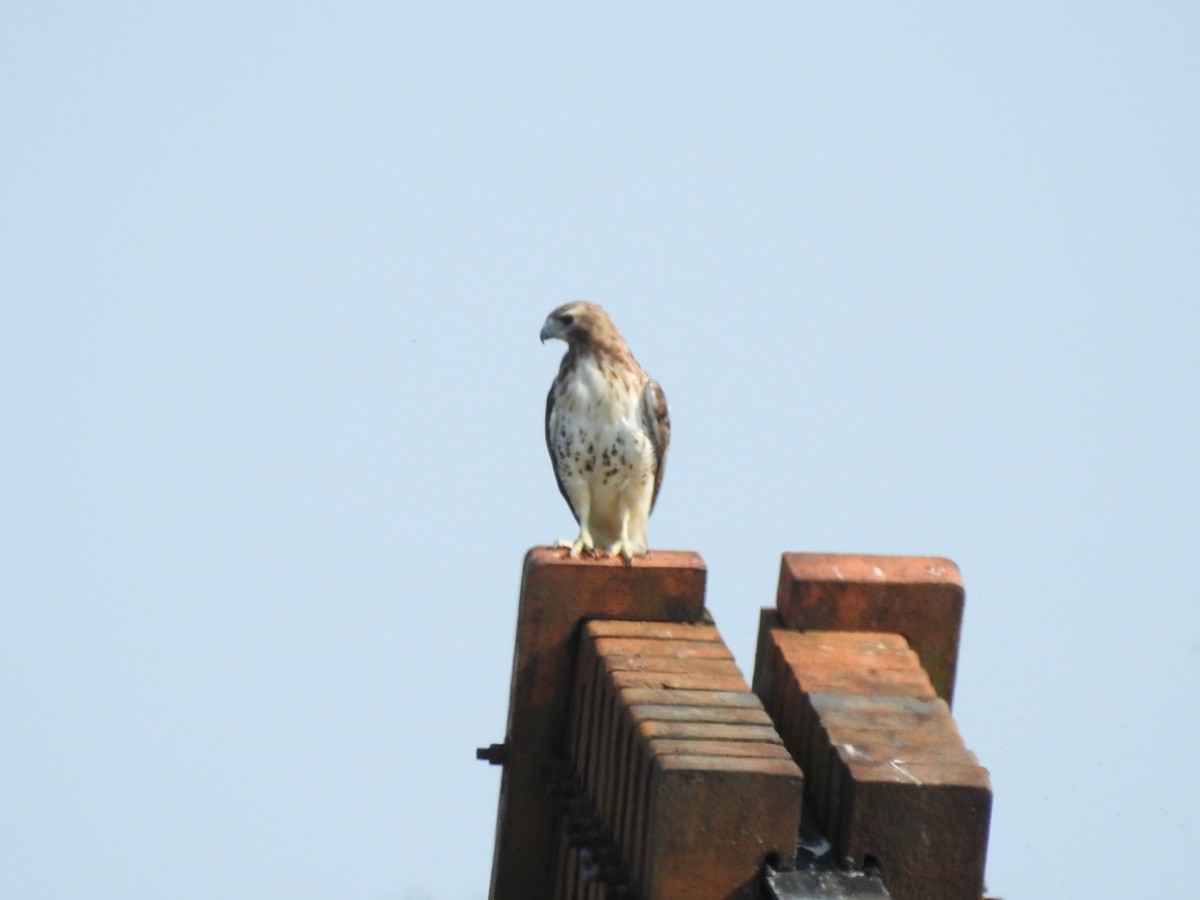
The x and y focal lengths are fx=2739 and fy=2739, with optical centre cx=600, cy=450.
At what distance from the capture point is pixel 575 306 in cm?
1196

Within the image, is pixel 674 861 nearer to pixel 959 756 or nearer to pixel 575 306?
pixel 959 756

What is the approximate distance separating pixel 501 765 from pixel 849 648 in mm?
1500

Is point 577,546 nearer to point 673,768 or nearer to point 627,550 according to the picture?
point 627,550

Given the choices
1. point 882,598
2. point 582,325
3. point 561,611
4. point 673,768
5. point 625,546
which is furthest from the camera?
point 582,325

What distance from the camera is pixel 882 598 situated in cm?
1058

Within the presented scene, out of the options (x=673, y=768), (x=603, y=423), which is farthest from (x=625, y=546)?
(x=673, y=768)

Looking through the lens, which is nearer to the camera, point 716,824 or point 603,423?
point 716,824

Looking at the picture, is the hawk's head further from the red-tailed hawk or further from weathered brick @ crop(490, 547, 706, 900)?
weathered brick @ crop(490, 547, 706, 900)

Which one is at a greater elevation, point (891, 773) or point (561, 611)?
point (561, 611)

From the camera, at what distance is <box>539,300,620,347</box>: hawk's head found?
39.1ft

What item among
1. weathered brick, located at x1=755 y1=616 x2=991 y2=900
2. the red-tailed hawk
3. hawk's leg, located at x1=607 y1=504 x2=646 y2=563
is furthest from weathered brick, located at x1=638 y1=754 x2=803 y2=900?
the red-tailed hawk

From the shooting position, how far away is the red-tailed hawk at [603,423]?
11.9 meters

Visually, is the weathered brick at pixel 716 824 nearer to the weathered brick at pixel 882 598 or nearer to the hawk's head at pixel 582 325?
the weathered brick at pixel 882 598

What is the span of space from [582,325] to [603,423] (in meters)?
0.44
